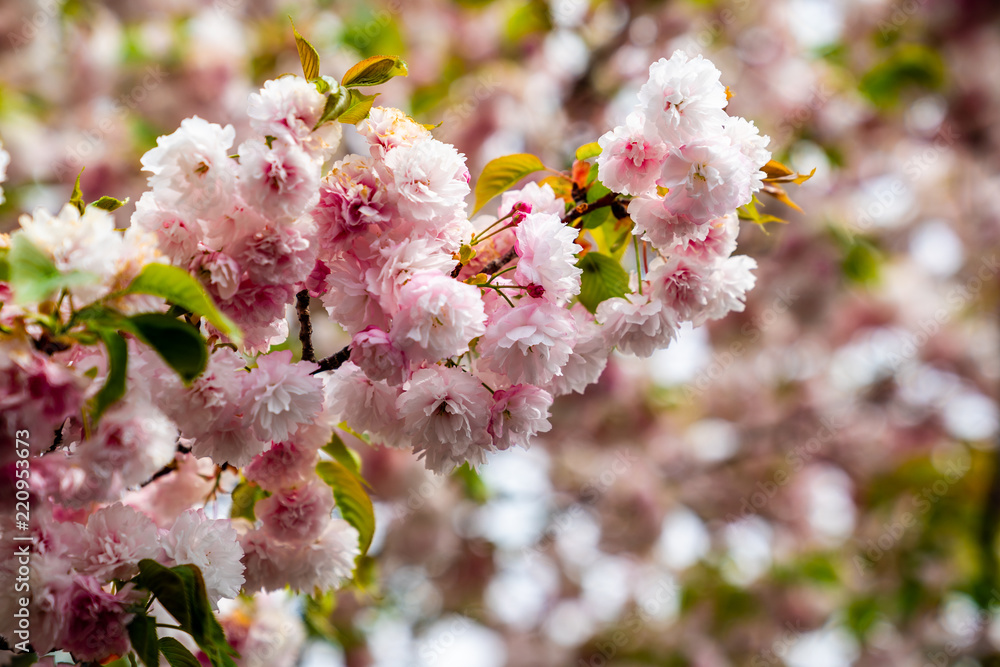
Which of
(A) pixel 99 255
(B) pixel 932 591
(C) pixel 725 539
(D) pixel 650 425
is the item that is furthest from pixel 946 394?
(A) pixel 99 255

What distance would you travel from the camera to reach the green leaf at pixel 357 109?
2.13 feet

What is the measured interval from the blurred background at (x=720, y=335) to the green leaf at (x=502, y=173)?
133cm

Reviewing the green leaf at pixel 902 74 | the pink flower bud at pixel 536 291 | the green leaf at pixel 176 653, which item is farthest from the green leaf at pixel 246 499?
the green leaf at pixel 902 74

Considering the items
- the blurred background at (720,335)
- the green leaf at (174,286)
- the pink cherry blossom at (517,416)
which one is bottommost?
the blurred background at (720,335)

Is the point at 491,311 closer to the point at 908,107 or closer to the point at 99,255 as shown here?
the point at 99,255

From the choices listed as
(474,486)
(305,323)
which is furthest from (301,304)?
(474,486)

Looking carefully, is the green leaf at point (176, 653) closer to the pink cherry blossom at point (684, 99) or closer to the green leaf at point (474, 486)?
the pink cherry blossom at point (684, 99)

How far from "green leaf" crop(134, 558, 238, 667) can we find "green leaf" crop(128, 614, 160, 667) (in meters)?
0.02

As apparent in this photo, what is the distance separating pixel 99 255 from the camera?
52cm

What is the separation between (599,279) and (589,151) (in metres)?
0.14

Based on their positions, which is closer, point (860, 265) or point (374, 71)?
point (374, 71)

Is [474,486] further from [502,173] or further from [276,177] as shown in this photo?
[276,177]

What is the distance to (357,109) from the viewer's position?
660mm

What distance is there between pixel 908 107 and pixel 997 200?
0.96 meters
